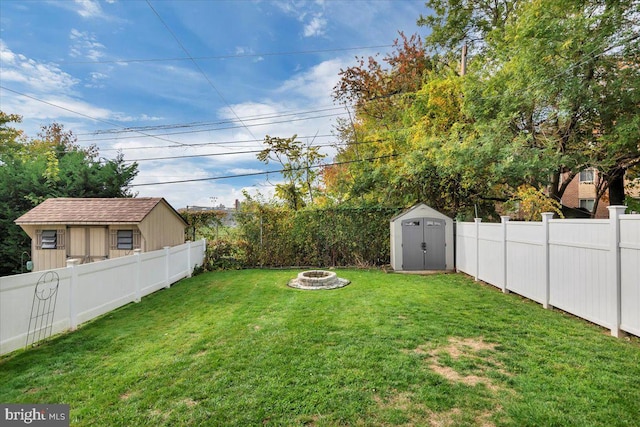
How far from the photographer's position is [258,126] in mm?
13703

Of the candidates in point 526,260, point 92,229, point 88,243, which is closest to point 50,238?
point 88,243

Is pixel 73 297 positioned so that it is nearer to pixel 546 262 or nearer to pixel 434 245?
pixel 546 262

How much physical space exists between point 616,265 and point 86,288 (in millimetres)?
7848

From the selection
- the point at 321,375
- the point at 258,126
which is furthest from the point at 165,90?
the point at 321,375

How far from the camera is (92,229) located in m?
8.55

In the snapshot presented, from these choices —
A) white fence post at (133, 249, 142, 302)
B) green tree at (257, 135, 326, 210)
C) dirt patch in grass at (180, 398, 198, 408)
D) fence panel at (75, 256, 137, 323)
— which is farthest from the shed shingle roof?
dirt patch in grass at (180, 398, 198, 408)

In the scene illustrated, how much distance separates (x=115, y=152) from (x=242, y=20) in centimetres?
945

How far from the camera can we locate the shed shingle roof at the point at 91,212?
8.32 meters

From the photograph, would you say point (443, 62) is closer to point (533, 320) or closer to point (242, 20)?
point (242, 20)

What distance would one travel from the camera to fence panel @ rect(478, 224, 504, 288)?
673 cm

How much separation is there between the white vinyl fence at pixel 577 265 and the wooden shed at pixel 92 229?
30.7 feet

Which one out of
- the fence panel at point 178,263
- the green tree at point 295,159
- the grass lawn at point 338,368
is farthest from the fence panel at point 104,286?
the green tree at point 295,159

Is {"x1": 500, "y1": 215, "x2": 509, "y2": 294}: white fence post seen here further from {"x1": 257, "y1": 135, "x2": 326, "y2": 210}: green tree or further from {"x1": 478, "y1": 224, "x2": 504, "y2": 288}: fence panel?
{"x1": 257, "y1": 135, "x2": 326, "y2": 210}: green tree

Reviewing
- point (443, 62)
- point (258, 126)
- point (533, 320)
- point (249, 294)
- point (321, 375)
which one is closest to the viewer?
point (321, 375)
